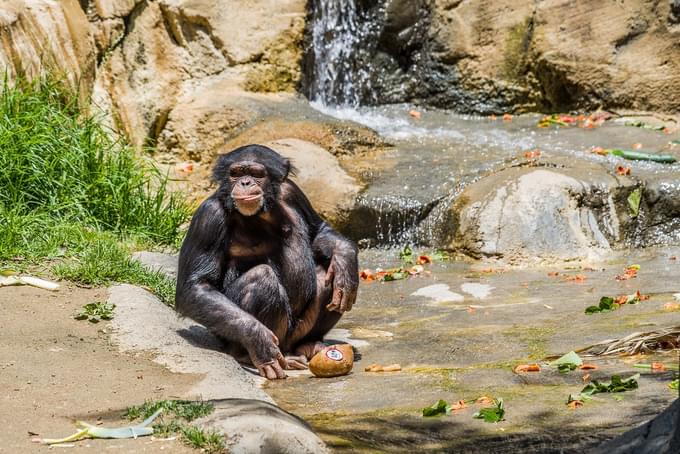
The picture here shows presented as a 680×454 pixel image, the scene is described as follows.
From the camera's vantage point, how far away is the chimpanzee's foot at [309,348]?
7047 mm

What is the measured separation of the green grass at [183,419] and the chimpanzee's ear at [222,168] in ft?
7.27

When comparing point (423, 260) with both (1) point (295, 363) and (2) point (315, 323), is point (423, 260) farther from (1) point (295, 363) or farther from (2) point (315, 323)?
(1) point (295, 363)

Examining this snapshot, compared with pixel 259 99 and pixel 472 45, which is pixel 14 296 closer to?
pixel 259 99

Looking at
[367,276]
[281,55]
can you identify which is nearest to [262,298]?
[367,276]

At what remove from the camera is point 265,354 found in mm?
6566

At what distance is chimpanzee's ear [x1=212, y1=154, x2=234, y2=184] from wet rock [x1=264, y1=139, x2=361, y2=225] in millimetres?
3984

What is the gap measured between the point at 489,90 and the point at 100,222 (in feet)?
21.9

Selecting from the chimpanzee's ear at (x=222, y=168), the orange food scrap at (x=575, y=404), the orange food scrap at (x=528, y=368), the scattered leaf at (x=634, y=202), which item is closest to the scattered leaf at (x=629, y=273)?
the scattered leaf at (x=634, y=202)

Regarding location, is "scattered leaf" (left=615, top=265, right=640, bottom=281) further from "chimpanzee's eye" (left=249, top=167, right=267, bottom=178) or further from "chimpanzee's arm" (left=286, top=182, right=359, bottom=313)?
"chimpanzee's eye" (left=249, top=167, right=267, bottom=178)

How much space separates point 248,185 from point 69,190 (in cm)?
335

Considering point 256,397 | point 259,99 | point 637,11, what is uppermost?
point 637,11

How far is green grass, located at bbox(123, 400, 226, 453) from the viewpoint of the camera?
175 inches

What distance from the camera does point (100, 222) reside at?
956cm

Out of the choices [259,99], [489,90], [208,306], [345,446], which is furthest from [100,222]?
[489,90]
